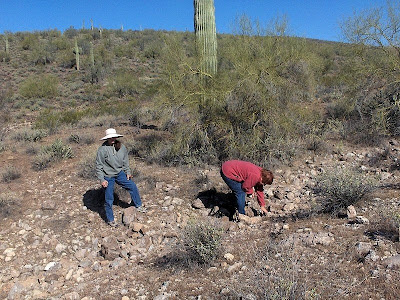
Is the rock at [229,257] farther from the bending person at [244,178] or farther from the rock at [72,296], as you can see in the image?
the rock at [72,296]

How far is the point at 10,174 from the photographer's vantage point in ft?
24.2

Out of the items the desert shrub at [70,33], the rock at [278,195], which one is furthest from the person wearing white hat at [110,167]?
the desert shrub at [70,33]

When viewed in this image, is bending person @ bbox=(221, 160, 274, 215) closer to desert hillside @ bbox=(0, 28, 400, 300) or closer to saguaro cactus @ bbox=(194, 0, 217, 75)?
desert hillside @ bbox=(0, 28, 400, 300)

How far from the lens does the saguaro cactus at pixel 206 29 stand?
7984mm

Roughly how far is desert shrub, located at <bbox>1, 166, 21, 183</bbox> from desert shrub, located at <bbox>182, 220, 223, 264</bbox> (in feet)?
16.9

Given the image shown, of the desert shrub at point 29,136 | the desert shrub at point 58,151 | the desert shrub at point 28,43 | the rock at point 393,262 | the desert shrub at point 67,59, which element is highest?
the desert shrub at point 28,43

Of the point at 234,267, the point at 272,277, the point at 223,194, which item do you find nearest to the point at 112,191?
the point at 223,194

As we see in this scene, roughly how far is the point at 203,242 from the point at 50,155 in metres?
5.67

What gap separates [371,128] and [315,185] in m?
3.50

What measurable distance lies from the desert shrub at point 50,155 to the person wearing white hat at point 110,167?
3.47 m

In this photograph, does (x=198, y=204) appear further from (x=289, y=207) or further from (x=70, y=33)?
(x=70, y=33)

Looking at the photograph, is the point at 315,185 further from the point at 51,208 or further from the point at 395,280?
the point at 51,208

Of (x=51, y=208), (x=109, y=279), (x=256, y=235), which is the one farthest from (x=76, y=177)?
(x=256, y=235)

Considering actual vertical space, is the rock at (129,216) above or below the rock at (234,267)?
above
